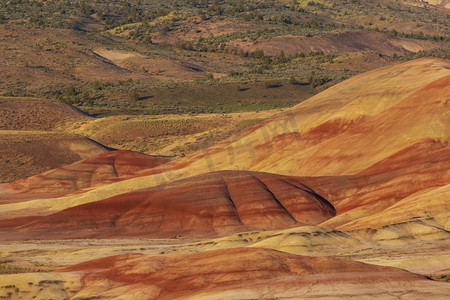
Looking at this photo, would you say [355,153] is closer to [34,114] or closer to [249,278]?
[249,278]

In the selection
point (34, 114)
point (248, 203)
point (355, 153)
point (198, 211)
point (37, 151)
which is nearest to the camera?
point (198, 211)

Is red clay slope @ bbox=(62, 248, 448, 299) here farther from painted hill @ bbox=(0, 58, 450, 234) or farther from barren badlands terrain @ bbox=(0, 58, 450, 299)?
painted hill @ bbox=(0, 58, 450, 234)

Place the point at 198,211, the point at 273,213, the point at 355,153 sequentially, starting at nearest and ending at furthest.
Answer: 1. the point at 273,213
2. the point at 198,211
3. the point at 355,153

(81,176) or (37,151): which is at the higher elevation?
(81,176)

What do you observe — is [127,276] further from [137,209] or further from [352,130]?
[352,130]

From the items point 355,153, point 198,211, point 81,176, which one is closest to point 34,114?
point 81,176

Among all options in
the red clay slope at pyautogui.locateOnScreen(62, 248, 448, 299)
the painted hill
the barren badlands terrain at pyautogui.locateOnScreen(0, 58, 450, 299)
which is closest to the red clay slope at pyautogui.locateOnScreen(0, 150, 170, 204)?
the barren badlands terrain at pyautogui.locateOnScreen(0, 58, 450, 299)
